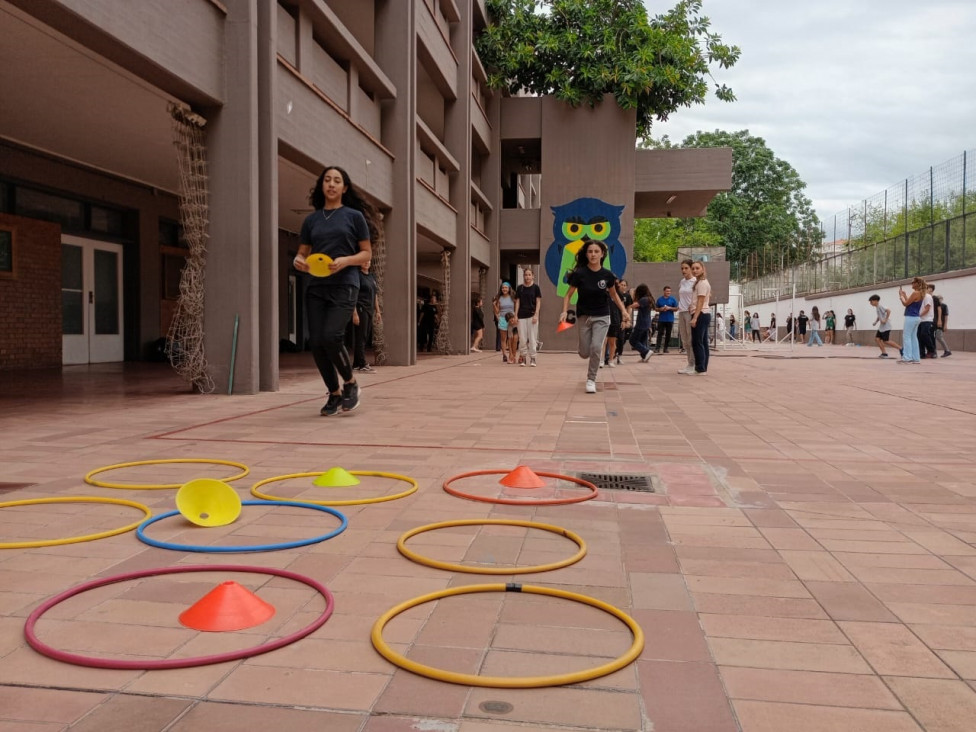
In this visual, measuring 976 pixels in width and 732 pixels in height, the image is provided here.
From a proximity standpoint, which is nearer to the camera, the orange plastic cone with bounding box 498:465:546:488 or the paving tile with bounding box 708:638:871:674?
the paving tile with bounding box 708:638:871:674

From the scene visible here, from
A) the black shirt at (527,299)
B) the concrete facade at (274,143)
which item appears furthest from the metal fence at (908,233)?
Answer: the black shirt at (527,299)

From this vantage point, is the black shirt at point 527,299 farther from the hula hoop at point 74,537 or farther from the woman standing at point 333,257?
the hula hoop at point 74,537

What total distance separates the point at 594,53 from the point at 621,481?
25.1 meters

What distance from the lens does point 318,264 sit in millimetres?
6879

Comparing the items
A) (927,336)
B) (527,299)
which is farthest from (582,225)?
(527,299)

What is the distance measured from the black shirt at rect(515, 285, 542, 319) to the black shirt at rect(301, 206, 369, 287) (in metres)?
7.96

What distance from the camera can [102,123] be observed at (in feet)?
36.6

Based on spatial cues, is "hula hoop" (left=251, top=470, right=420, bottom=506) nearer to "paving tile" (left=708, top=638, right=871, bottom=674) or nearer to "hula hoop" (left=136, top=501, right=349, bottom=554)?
"hula hoop" (left=136, top=501, right=349, bottom=554)

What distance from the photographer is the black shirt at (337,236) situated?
7.11 m

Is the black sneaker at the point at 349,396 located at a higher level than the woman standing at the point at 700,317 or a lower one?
lower

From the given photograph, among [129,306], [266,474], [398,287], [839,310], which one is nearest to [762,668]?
[266,474]

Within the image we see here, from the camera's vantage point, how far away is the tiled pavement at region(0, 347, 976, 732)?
6.32 feet

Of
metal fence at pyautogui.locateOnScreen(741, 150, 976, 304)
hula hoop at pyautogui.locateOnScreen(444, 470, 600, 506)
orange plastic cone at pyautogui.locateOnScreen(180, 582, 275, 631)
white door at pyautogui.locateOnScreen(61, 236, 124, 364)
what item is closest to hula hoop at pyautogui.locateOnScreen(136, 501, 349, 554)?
orange plastic cone at pyautogui.locateOnScreen(180, 582, 275, 631)

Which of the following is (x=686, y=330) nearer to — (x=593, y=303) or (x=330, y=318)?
(x=593, y=303)
